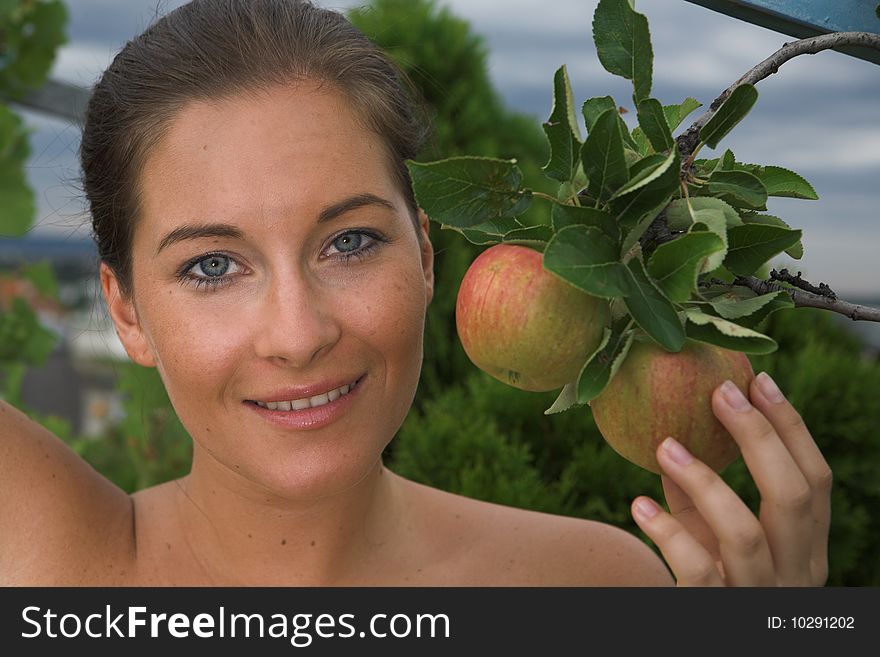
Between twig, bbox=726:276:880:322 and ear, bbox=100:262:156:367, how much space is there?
0.96 m

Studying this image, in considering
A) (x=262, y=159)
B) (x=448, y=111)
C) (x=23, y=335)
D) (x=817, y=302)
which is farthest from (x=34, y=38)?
(x=817, y=302)

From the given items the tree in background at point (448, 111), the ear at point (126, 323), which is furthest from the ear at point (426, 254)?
the tree in background at point (448, 111)

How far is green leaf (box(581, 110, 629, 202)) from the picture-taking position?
2.54 feet

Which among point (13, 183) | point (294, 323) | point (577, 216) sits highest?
point (13, 183)

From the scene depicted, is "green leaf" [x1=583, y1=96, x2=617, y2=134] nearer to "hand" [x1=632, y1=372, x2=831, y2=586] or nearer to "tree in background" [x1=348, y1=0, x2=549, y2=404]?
"hand" [x1=632, y1=372, x2=831, y2=586]

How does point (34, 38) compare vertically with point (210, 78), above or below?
above

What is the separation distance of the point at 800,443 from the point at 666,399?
9.0 inches

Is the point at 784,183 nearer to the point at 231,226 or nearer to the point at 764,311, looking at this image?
the point at 764,311

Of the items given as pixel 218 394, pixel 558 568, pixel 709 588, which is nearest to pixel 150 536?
pixel 218 394

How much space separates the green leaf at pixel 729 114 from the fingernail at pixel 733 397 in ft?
0.76

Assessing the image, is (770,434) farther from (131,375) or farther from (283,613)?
(131,375)

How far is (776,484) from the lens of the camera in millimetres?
978

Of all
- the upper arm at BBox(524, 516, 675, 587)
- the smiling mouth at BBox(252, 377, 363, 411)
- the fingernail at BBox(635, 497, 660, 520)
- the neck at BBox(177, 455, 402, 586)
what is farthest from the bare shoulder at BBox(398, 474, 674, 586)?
the fingernail at BBox(635, 497, 660, 520)

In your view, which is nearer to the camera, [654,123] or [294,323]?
[654,123]
